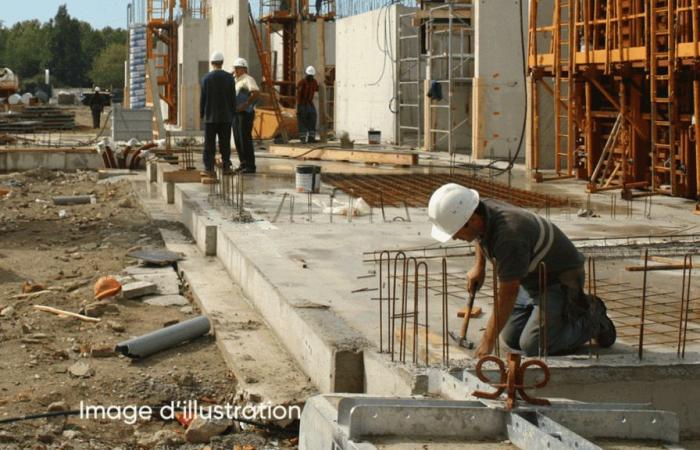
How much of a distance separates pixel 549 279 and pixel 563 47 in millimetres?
14605

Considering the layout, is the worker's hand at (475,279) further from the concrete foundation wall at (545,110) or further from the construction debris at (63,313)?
the concrete foundation wall at (545,110)

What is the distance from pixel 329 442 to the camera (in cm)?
532

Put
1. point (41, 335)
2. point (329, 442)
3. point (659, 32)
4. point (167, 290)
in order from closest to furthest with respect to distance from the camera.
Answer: point (329, 442) → point (41, 335) → point (167, 290) → point (659, 32)

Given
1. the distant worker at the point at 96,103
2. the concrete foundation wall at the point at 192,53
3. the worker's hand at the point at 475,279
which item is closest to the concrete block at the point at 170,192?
the worker's hand at the point at 475,279

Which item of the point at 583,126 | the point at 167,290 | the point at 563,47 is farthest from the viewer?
the point at 563,47

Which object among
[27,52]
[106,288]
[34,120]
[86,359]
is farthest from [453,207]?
[27,52]

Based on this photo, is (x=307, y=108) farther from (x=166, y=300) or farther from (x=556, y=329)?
(x=556, y=329)

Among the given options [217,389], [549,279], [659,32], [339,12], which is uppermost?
[339,12]

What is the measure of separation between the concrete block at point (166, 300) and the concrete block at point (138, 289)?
0.27 feet

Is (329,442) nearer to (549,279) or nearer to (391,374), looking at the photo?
(391,374)

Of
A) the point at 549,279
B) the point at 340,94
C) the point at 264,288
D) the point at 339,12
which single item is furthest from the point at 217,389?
the point at 339,12

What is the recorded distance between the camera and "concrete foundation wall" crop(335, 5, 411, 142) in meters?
29.6

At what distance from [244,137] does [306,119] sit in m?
10.7

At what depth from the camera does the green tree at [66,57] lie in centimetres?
13262
